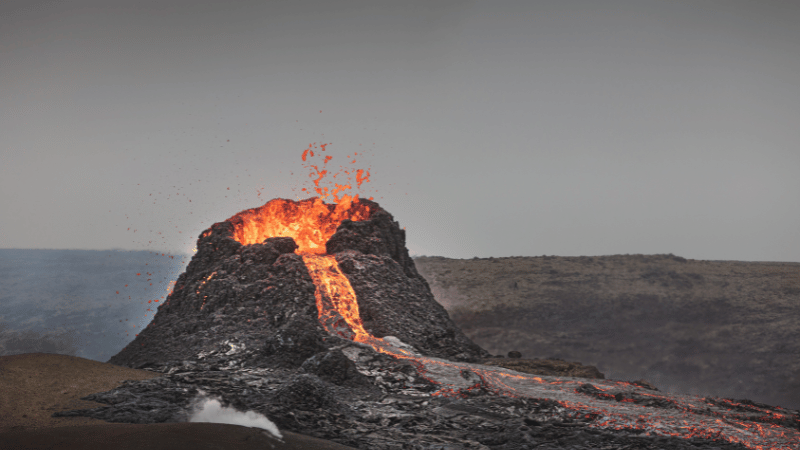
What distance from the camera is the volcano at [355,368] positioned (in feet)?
39.8

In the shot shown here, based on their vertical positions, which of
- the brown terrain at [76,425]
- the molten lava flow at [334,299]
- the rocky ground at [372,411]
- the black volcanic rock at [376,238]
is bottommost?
the rocky ground at [372,411]

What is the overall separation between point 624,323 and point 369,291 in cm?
2957

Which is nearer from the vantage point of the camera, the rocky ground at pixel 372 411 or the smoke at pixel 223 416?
the smoke at pixel 223 416

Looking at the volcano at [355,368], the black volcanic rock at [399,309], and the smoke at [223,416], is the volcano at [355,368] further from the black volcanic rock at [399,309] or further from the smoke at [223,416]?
the smoke at [223,416]

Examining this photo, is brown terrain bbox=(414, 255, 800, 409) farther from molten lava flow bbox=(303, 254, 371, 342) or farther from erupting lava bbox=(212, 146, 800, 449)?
molten lava flow bbox=(303, 254, 371, 342)

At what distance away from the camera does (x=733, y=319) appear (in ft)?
141

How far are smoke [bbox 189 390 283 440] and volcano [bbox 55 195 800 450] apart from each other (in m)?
0.32

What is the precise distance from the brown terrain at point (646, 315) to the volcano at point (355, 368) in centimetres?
1765

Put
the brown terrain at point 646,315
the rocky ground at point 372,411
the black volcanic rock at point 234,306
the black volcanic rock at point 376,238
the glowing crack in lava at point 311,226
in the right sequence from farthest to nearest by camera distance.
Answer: the brown terrain at point 646,315, the black volcanic rock at point 376,238, the glowing crack in lava at point 311,226, the black volcanic rock at point 234,306, the rocky ground at point 372,411

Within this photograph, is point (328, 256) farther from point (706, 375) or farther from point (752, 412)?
point (706, 375)

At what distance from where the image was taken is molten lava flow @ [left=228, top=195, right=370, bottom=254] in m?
30.6

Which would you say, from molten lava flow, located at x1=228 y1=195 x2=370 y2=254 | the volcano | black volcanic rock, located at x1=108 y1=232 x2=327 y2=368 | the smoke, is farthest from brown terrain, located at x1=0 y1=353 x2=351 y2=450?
molten lava flow, located at x1=228 y1=195 x2=370 y2=254

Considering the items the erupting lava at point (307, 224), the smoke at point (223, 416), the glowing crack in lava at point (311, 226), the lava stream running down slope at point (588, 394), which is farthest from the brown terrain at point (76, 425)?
the erupting lava at point (307, 224)

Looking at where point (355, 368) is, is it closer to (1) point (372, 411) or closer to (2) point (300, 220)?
(1) point (372, 411)
